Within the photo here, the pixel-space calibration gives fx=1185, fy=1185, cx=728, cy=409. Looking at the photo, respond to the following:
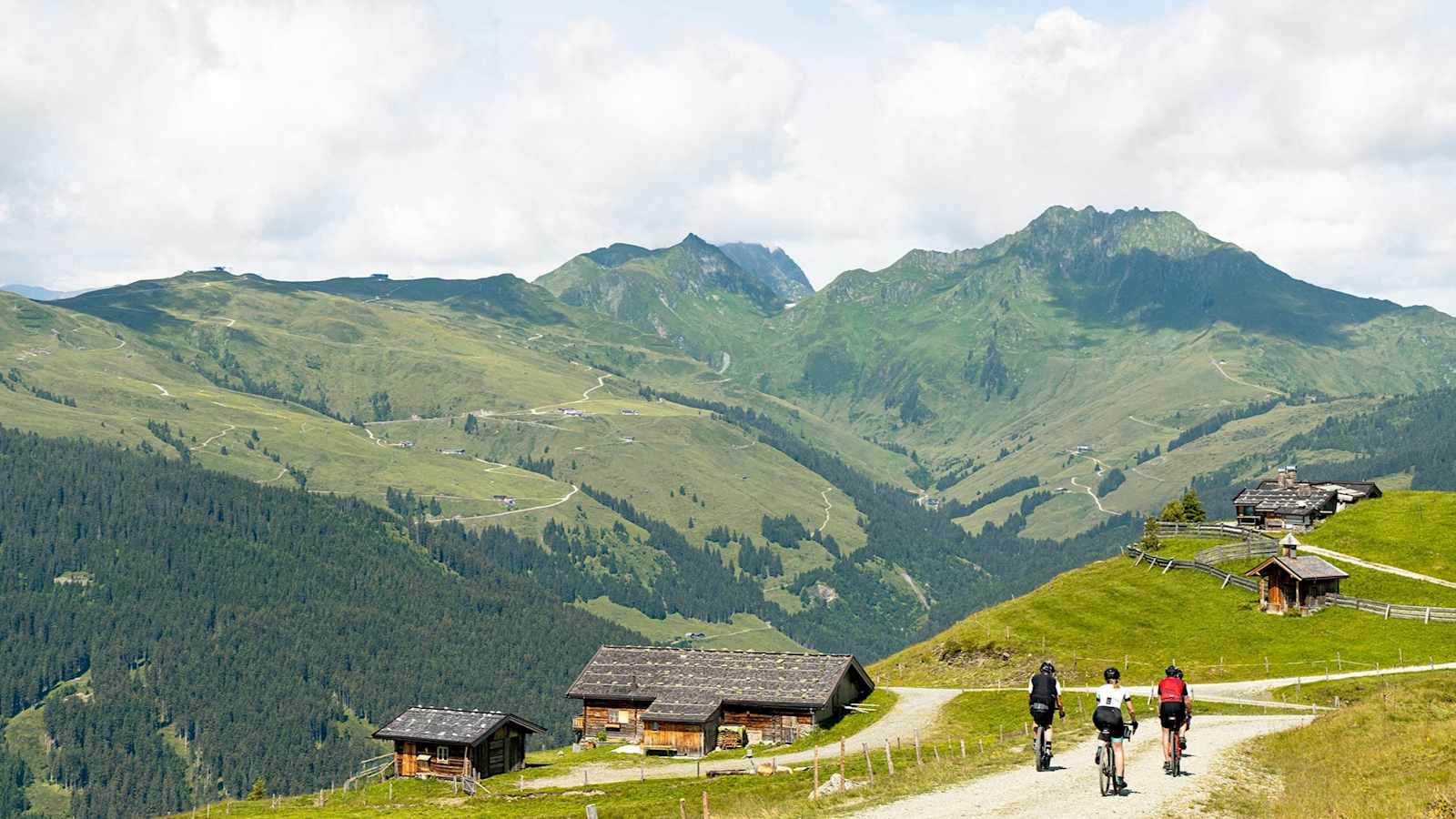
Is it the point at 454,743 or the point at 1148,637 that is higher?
the point at 1148,637

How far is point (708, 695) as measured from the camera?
107 metres

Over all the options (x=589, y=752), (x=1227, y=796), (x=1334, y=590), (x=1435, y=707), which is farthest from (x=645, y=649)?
(x=1227, y=796)

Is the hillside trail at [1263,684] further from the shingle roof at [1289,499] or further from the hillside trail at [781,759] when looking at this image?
the shingle roof at [1289,499]

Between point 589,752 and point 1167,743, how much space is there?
76506mm

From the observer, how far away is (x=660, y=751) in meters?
103

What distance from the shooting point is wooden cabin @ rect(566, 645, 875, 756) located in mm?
102688

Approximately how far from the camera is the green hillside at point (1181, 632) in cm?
9388

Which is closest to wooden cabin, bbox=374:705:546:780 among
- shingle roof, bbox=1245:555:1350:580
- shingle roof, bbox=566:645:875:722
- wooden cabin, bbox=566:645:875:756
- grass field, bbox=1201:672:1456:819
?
shingle roof, bbox=566:645:875:722

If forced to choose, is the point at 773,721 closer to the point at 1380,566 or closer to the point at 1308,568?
the point at 1308,568

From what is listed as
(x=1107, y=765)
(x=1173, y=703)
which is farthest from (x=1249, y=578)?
(x=1107, y=765)

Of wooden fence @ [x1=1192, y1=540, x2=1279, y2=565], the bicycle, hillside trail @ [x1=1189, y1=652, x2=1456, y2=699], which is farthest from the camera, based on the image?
wooden fence @ [x1=1192, y1=540, x2=1279, y2=565]

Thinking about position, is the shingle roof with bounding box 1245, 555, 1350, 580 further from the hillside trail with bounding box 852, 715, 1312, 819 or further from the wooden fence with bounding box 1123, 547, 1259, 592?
the hillside trail with bounding box 852, 715, 1312, 819

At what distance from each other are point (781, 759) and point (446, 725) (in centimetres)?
3448

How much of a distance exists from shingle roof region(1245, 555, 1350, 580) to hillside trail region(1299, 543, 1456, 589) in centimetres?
760
